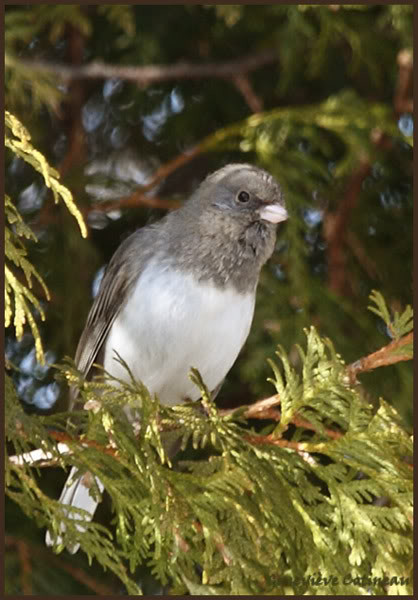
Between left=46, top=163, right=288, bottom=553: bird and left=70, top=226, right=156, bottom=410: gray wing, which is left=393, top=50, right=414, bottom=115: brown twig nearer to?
left=46, top=163, right=288, bottom=553: bird

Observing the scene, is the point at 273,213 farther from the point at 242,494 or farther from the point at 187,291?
the point at 242,494

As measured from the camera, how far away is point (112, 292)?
2.61m

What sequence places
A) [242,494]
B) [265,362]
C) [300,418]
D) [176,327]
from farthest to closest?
[265,362] < [176,327] < [300,418] < [242,494]

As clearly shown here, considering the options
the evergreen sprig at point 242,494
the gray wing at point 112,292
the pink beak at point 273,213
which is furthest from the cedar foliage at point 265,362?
the pink beak at point 273,213

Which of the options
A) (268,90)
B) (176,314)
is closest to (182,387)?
(176,314)

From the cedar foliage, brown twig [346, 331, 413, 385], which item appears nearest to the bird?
the cedar foliage

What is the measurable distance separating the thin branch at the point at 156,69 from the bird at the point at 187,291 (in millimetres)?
641

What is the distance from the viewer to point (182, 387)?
2.62 m

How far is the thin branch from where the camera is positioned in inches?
123

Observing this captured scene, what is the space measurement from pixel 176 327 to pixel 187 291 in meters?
0.09

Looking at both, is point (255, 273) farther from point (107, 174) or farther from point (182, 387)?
point (107, 174)

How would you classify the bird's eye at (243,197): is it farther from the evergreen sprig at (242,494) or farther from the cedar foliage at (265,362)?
the evergreen sprig at (242,494)

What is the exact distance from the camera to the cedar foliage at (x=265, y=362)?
5.74 feet

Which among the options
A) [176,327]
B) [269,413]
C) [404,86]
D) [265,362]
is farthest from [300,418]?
[404,86]
